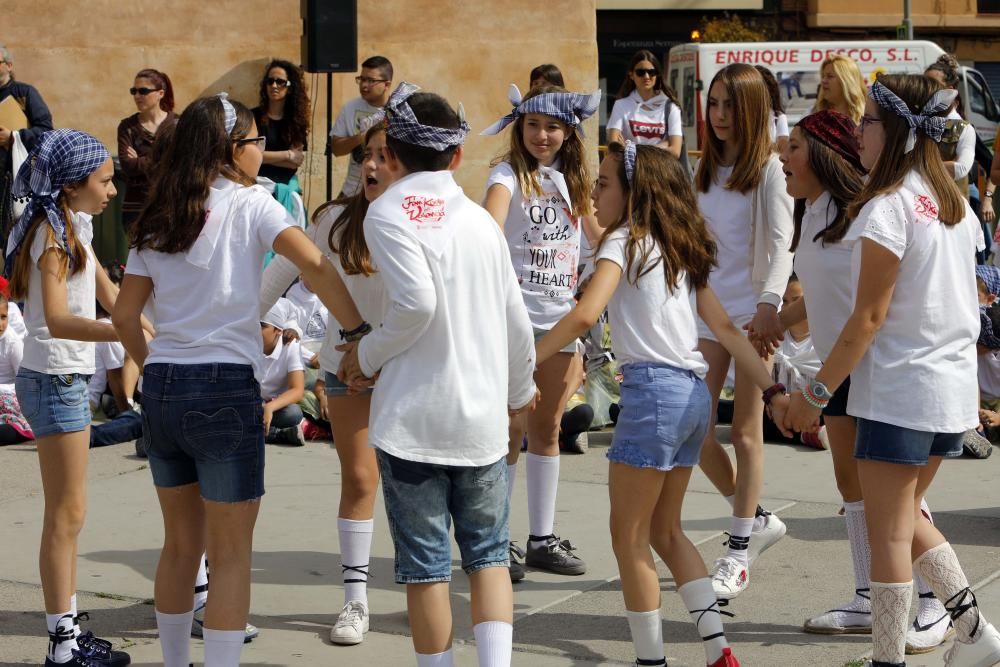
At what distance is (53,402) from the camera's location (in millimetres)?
4586

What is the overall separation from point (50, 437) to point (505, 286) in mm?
1703

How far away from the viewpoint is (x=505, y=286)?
3861 millimetres

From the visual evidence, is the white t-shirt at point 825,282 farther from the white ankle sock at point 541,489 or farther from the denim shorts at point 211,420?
the denim shorts at point 211,420

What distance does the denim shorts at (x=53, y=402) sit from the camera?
4.55 m

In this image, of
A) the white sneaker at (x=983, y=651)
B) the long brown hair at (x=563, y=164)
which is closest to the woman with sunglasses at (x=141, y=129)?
the long brown hair at (x=563, y=164)

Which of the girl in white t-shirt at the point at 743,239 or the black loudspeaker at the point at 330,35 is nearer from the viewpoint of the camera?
the girl in white t-shirt at the point at 743,239

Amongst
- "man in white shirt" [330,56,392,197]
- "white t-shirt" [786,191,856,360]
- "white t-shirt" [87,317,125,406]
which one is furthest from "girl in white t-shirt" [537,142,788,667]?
"man in white shirt" [330,56,392,197]

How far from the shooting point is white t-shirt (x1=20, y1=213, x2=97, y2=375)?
4.62m

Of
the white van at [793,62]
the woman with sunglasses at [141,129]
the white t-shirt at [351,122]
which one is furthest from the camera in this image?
the white van at [793,62]

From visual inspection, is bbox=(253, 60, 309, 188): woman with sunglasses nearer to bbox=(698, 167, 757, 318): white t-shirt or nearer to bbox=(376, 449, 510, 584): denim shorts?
bbox=(698, 167, 757, 318): white t-shirt

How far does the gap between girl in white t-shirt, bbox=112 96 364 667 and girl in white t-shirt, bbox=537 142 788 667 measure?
87 cm

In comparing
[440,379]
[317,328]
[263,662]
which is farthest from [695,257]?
[317,328]

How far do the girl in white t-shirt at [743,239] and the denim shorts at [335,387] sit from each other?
1378 mm

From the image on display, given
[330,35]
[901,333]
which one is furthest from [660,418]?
[330,35]
